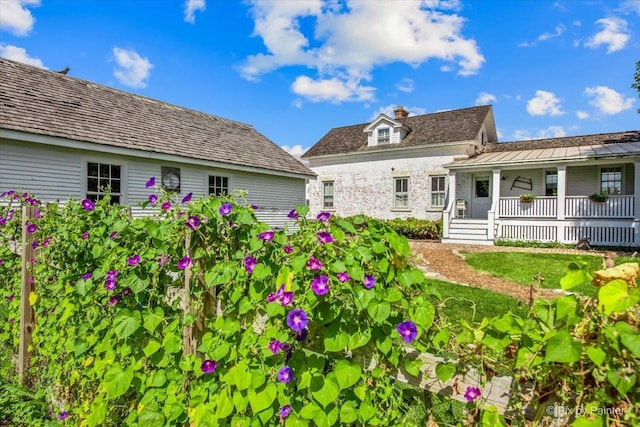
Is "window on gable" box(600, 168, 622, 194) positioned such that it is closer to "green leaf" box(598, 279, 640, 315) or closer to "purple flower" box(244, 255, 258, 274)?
"green leaf" box(598, 279, 640, 315)

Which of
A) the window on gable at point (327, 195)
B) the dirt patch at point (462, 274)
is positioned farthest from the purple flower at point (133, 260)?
the window on gable at point (327, 195)

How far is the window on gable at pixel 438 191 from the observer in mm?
19156

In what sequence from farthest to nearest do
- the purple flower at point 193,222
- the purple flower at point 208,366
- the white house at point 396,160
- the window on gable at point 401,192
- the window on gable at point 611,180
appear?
the window on gable at point 401,192
the white house at point 396,160
the window on gable at point 611,180
the purple flower at point 193,222
the purple flower at point 208,366

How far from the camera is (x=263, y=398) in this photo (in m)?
1.46

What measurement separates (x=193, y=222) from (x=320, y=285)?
87 centimetres

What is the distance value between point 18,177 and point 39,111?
85.5 inches

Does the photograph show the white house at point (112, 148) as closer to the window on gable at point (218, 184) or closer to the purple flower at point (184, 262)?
the window on gable at point (218, 184)

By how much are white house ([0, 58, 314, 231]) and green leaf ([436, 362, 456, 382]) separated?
31.8 ft

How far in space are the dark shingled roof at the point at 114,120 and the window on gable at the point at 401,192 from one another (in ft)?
20.2

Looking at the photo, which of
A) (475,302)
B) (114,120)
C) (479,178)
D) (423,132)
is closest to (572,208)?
(479,178)

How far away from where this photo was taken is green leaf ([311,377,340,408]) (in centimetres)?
134

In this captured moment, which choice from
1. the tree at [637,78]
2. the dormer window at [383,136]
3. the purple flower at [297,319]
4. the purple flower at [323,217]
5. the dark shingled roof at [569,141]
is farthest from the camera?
the dormer window at [383,136]

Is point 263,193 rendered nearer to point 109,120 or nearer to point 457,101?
point 109,120

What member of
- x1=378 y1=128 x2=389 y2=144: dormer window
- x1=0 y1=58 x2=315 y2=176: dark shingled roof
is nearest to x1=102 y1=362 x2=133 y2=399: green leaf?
x1=0 y1=58 x2=315 y2=176: dark shingled roof
